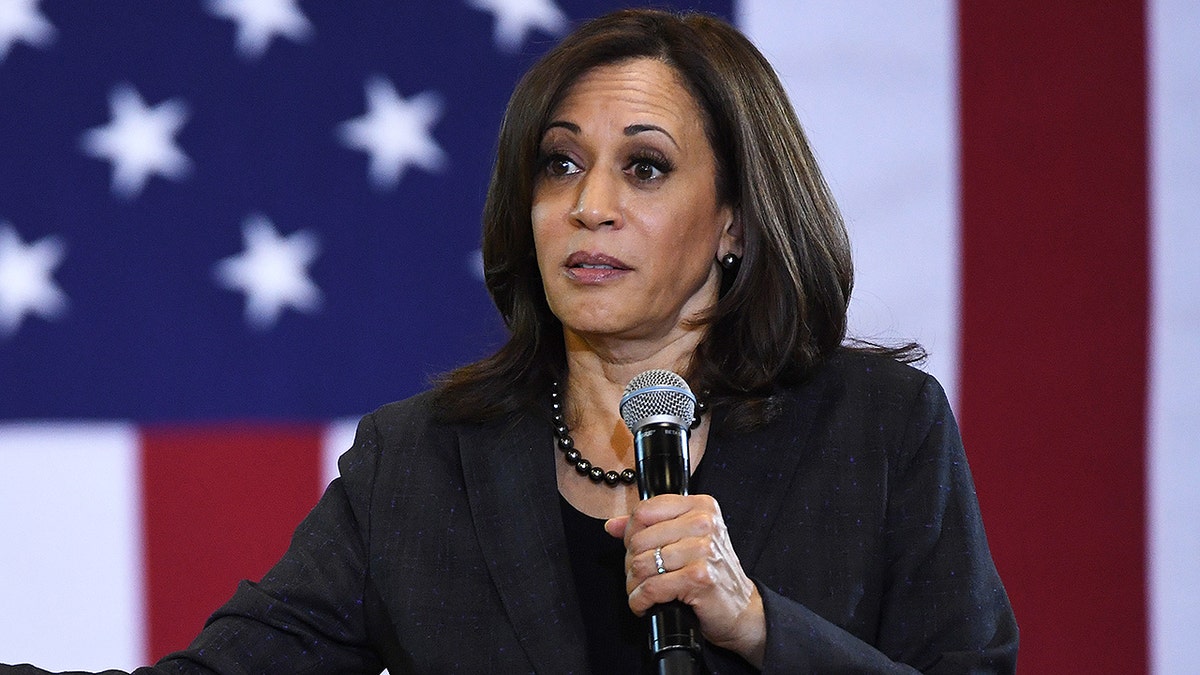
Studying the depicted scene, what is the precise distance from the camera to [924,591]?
149 cm

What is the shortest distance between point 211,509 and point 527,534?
3.53ft

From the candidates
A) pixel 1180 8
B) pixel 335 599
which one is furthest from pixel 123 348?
pixel 1180 8

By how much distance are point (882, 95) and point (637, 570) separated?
5.65 ft

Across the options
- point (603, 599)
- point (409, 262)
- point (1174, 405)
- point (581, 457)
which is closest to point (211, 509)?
point (409, 262)

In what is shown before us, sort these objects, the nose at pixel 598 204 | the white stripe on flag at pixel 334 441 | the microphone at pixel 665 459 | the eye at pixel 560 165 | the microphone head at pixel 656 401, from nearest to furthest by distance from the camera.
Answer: the microphone at pixel 665 459, the microphone head at pixel 656 401, the nose at pixel 598 204, the eye at pixel 560 165, the white stripe on flag at pixel 334 441

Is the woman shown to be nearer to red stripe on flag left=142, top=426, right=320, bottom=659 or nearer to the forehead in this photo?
the forehead

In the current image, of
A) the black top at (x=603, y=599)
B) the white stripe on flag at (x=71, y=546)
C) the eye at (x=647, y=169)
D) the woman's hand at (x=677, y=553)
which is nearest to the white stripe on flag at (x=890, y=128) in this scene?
the eye at (x=647, y=169)

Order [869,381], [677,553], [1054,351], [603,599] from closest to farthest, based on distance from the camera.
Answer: [677,553]
[603,599]
[869,381]
[1054,351]

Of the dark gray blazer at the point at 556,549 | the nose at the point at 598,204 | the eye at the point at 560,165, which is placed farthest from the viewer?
the eye at the point at 560,165

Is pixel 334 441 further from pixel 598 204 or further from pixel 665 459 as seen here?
pixel 665 459

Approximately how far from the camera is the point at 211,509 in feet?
8.20

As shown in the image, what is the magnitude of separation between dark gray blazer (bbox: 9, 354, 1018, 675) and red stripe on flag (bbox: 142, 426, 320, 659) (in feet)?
2.66

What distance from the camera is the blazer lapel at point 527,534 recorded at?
5.01ft

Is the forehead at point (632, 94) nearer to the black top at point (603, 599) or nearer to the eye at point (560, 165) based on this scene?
the eye at point (560, 165)
